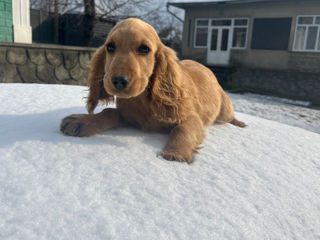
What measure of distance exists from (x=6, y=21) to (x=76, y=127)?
668 centimetres

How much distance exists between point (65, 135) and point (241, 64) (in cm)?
1370

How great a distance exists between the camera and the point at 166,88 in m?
2.10

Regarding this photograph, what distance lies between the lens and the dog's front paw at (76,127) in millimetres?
2088

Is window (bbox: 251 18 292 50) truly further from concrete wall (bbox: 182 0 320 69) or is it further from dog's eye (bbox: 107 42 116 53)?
dog's eye (bbox: 107 42 116 53)

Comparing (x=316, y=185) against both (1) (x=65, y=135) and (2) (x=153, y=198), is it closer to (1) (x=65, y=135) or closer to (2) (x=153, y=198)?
(2) (x=153, y=198)

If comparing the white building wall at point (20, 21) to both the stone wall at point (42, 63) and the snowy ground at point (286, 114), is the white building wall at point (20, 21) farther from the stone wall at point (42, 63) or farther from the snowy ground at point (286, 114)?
the snowy ground at point (286, 114)

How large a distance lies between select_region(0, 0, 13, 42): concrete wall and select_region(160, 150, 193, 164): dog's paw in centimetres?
711

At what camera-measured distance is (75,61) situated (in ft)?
24.4

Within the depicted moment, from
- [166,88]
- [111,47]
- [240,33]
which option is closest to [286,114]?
[166,88]

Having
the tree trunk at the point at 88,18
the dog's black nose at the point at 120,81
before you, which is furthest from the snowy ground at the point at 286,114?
the tree trunk at the point at 88,18

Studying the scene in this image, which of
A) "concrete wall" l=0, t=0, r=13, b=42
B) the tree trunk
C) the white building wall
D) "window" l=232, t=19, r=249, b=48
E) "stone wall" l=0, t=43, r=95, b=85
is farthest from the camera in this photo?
"window" l=232, t=19, r=249, b=48

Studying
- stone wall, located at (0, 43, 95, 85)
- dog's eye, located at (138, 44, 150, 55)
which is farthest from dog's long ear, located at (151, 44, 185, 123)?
stone wall, located at (0, 43, 95, 85)

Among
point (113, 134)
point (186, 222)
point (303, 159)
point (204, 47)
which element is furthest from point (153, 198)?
point (204, 47)

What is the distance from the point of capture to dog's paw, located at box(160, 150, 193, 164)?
74.1 inches
